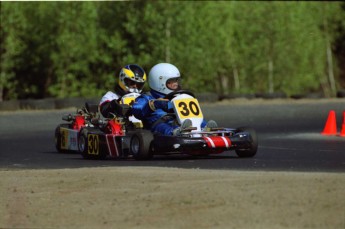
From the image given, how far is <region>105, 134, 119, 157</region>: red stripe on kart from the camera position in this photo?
16.8m

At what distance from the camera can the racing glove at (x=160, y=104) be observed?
1666cm

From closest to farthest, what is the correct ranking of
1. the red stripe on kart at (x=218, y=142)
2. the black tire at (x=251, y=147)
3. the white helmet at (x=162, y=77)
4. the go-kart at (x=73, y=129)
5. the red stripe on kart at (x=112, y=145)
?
the red stripe on kart at (x=218, y=142), the black tire at (x=251, y=147), the red stripe on kart at (x=112, y=145), the white helmet at (x=162, y=77), the go-kart at (x=73, y=129)

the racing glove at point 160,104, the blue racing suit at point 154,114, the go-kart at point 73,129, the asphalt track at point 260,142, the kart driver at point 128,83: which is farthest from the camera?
→ the go-kart at point 73,129

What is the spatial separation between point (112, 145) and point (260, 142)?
157 inches

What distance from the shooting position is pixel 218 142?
15.9 meters

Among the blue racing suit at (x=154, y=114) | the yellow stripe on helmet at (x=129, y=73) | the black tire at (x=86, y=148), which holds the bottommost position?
the black tire at (x=86, y=148)

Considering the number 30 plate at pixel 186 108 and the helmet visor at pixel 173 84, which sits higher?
the helmet visor at pixel 173 84

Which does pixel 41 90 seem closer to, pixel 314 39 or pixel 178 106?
pixel 314 39

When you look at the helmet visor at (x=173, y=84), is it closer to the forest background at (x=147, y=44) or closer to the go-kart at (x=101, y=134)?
the go-kart at (x=101, y=134)

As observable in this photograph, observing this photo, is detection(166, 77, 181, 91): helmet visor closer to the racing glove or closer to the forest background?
the racing glove

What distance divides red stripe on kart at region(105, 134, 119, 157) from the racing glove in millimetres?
704

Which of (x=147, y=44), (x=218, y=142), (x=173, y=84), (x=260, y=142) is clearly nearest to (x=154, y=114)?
(x=173, y=84)

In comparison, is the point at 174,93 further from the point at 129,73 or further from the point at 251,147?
the point at 129,73

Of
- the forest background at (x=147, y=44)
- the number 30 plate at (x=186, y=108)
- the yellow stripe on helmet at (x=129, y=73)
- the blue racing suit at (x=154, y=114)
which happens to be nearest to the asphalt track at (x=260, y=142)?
the blue racing suit at (x=154, y=114)
